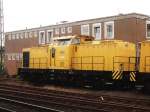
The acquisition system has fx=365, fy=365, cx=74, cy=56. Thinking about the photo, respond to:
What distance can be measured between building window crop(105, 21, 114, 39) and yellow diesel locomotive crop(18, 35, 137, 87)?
8099 mm

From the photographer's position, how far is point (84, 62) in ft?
81.6

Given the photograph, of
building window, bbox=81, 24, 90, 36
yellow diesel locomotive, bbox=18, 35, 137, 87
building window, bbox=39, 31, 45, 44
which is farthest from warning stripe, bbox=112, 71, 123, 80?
building window, bbox=39, 31, 45, 44

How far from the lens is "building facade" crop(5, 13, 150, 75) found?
33031mm

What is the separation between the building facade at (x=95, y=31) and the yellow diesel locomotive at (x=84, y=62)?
7661mm

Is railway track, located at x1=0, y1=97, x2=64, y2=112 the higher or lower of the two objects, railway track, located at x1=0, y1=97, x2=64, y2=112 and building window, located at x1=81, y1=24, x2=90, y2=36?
the lower

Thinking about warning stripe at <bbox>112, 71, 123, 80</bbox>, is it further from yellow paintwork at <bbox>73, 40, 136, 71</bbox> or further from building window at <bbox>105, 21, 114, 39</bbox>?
building window at <bbox>105, 21, 114, 39</bbox>

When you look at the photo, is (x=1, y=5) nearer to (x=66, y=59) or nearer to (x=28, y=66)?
(x=28, y=66)

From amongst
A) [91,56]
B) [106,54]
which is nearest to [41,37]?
[91,56]

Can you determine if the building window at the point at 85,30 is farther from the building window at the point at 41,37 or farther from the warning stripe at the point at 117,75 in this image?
the warning stripe at the point at 117,75

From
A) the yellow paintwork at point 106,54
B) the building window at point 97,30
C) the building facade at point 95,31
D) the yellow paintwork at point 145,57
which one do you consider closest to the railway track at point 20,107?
the yellow paintwork at point 145,57

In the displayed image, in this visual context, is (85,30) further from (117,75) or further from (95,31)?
(117,75)

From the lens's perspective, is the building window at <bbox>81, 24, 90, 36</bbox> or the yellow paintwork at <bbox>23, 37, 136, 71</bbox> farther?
the building window at <bbox>81, 24, 90, 36</bbox>

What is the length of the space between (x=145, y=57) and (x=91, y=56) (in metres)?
4.87

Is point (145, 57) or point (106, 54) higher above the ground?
point (106, 54)
